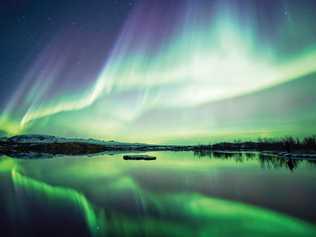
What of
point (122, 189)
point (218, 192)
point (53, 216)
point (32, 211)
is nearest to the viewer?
point (53, 216)

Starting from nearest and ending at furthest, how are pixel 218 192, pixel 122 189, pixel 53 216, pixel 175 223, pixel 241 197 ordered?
pixel 175 223 → pixel 53 216 → pixel 241 197 → pixel 218 192 → pixel 122 189

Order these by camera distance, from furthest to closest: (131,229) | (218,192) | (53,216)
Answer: (218,192) → (53,216) → (131,229)

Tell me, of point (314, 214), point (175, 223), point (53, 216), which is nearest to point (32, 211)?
point (53, 216)

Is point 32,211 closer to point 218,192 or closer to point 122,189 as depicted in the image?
point 122,189

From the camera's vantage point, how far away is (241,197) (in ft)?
57.7

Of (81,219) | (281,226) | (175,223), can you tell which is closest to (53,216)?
(81,219)

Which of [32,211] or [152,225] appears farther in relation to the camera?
[32,211]

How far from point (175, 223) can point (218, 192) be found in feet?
29.2

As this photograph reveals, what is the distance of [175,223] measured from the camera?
11781 mm

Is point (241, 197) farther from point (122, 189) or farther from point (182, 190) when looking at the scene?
point (122, 189)

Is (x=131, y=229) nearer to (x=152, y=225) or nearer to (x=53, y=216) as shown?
(x=152, y=225)

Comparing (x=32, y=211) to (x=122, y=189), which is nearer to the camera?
(x=32, y=211)

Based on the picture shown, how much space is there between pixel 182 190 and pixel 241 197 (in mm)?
4820

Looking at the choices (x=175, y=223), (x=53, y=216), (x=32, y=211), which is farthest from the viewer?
(x=32, y=211)
